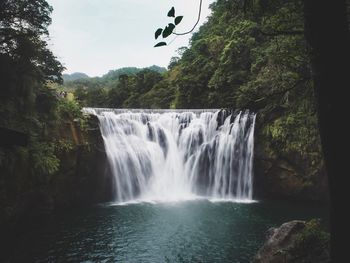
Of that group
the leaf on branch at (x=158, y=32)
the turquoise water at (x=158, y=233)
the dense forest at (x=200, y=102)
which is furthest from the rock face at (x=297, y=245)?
the leaf on branch at (x=158, y=32)

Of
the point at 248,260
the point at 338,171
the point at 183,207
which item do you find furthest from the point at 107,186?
the point at 338,171

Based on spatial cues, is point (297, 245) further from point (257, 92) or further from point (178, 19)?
point (178, 19)

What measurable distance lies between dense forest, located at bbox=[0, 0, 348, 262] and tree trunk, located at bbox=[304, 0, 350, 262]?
1.49ft

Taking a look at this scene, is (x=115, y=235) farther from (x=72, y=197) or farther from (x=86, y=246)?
(x=72, y=197)

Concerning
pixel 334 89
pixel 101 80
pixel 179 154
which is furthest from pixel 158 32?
pixel 101 80

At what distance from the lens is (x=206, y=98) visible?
3191 cm

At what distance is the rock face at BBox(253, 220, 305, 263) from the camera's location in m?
8.91

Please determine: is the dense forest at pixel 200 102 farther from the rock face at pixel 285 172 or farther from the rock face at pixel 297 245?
the rock face at pixel 297 245

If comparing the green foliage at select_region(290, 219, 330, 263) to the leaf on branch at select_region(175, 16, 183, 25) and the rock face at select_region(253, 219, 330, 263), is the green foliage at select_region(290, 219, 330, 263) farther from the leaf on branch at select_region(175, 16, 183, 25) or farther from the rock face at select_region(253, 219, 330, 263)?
the leaf on branch at select_region(175, 16, 183, 25)

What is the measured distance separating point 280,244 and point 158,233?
19.9ft

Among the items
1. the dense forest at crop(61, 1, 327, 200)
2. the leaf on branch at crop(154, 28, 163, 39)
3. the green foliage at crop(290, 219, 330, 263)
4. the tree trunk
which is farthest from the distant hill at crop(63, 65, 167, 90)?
the tree trunk

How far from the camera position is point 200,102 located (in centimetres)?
3272

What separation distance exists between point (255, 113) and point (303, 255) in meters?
15.2

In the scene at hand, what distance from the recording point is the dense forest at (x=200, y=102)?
609cm
